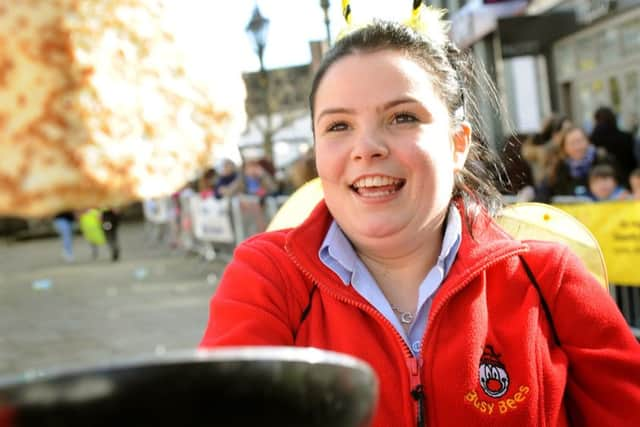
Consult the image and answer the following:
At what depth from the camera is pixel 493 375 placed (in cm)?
152

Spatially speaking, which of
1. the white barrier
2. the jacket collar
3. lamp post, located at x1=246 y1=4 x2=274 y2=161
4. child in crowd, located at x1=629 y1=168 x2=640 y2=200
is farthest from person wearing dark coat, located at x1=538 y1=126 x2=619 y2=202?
the white barrier

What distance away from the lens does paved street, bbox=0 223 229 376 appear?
7.31 m

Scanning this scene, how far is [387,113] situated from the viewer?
4.84ft

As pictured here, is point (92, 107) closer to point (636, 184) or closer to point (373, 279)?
point (373, 279)

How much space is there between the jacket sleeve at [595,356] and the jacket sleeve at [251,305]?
55 centimetres

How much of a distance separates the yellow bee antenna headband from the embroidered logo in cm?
71

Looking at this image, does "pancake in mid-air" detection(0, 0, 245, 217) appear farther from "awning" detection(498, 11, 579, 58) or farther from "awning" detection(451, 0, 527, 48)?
"awning" detection(498, 11, 579, 58)

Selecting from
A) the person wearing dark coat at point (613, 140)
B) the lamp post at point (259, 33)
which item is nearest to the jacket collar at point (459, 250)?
the lamp post at point (259, 33)

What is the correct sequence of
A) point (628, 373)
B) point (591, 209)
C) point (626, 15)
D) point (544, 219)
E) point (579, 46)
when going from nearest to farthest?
1. point (628, 373)
2. point (544, 219)
3. point (591, 209)
4. point (626, 15)
5. point (579, 46)

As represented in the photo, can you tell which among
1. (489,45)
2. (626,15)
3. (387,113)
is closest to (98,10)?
(387,113)

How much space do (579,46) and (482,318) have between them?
11594 mm

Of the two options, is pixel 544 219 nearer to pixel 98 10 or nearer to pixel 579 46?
pixel 98 10

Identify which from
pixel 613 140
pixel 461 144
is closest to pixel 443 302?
pixel 461 144

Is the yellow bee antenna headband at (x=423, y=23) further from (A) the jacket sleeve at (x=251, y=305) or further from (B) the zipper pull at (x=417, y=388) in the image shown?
(B) the zipper pull at (x=417, y=388)
